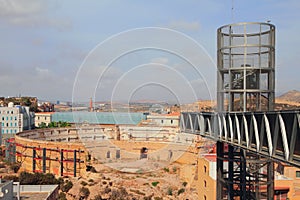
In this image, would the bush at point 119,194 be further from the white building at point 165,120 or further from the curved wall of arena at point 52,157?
the white building at point 165,120

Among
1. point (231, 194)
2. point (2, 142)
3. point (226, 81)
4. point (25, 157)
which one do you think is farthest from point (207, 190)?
point (2, 142)

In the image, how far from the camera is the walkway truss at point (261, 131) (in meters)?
3.48

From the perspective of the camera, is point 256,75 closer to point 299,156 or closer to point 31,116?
point 299,156

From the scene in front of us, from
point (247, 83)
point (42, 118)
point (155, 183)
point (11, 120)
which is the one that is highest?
point (247, 83)

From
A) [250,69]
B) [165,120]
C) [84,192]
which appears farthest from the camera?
[165,120]

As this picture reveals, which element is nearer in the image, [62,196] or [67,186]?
[62,196]

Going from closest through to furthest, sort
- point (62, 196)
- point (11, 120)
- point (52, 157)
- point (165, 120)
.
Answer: point (62, 196), point (52, 157), point (11, 120), point (165, 120)

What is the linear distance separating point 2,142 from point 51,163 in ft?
35.9

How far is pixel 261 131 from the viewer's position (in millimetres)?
4195

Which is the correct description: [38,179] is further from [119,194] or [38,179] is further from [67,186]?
[119,194]

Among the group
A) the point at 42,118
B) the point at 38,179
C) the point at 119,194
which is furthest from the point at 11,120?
the point at 119,194

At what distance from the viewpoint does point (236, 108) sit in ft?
18.9

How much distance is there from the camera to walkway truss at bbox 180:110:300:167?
3477mm

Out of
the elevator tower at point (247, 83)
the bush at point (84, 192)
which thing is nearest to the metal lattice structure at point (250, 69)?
the elevator tower at point (247, 83)
